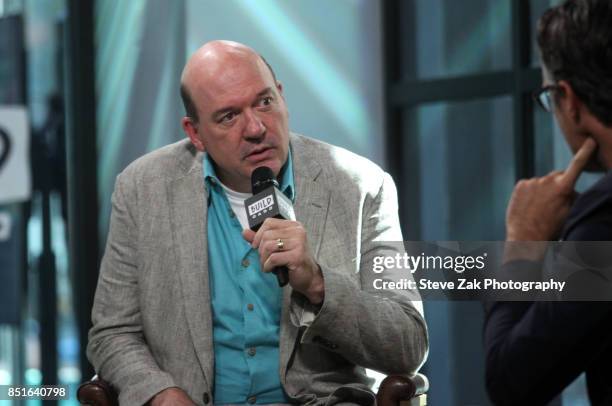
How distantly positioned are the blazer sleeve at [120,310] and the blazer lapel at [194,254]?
11 cm

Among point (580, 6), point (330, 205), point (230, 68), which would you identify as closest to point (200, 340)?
point (330, 205)

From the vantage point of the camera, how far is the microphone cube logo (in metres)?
2.11

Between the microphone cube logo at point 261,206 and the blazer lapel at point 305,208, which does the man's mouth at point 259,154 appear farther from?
the microphone cube logo at point 261,206

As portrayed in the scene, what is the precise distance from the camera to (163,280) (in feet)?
8.25

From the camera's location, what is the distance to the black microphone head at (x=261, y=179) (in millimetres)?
2199

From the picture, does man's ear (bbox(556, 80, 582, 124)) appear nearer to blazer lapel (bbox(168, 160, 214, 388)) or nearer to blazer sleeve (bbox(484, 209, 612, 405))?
blazer sleeve (bbox(484, 209, 612, 405))

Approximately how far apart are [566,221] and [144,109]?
322cm

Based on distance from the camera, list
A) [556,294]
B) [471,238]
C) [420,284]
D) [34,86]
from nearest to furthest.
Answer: [556,294], [420,284], [471,238], [34,86]

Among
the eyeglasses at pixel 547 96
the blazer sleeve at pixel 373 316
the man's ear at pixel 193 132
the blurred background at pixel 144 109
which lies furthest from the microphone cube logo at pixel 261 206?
the blurred background at pixel 144 109

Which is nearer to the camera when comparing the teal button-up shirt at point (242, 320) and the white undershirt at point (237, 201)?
the teal button-up shirt at point (242, 320)

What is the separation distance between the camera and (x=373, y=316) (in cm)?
234

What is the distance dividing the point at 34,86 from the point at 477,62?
2036 millimetres

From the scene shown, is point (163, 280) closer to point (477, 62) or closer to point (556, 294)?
point (556, 294)

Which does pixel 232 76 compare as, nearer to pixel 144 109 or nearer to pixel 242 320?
pixel 242 320
